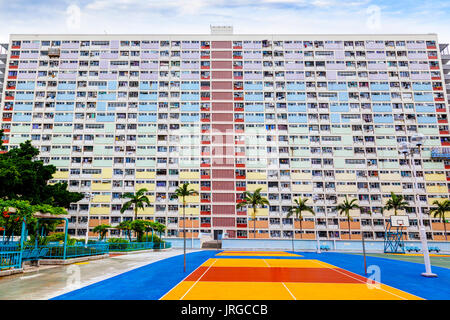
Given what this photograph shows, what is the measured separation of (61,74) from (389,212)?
89369mm

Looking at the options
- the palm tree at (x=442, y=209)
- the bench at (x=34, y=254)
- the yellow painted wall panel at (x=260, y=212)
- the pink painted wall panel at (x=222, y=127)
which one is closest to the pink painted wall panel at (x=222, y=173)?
the yellow painted wall panel at (x=260, y=212)

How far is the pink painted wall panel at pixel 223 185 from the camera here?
2958 inches

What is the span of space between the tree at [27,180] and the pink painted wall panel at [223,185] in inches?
1175

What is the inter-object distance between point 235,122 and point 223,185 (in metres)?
16.6

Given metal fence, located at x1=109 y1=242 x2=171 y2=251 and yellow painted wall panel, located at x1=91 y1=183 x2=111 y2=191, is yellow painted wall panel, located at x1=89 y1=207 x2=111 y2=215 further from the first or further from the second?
metal fence, located at x1=109 y1=242 x2=171 y2=251

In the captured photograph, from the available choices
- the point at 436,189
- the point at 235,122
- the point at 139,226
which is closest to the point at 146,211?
the point at 235,122

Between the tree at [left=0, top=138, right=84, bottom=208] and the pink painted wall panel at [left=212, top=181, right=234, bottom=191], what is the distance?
98.0 feet

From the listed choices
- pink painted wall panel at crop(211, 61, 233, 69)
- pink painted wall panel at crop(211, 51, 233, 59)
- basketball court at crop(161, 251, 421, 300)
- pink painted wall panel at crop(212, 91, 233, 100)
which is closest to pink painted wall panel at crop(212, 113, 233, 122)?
pink painted wall panel at crop(212, 91, 233, 100)

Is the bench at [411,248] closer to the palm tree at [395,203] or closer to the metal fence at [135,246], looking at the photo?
the palm tree at [395,203]

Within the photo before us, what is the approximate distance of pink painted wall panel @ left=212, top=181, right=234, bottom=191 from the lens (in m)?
75.1

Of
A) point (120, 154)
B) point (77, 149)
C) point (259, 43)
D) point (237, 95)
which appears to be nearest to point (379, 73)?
point (259, 43)

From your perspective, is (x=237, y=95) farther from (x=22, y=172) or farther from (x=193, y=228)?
(x=22, y=172)

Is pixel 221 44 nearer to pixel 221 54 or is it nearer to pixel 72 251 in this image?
pixel 221 54
